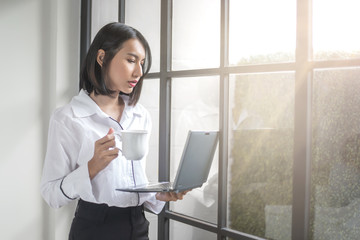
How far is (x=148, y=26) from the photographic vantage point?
→ 1.96 metres

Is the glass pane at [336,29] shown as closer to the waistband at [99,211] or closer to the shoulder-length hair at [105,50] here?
the shoulder-length hair at [105,50]

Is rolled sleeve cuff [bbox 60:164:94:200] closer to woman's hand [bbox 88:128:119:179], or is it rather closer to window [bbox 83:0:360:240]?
woman's hand [bbox 88:128:119:179]

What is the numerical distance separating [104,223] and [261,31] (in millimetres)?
869

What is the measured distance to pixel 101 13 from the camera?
7.49 feet

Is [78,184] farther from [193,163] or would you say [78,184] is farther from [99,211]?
[193,163]

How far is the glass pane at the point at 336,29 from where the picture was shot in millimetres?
1146

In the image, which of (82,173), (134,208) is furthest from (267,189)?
(82,173)

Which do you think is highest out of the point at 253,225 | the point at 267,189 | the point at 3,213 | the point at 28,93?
the point at 28,93

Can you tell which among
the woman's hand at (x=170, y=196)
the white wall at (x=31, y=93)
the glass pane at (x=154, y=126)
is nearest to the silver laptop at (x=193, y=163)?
the woman's hand at (x=170, y=196)

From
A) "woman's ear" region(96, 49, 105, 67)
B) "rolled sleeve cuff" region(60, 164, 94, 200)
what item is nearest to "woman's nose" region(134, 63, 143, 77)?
"woman's ear" region(96, 49, 105, 67)

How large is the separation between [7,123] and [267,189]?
1.43m

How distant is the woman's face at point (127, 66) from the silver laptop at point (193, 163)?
33 cm

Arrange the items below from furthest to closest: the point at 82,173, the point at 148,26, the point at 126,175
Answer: the point at 148,26, the point at 126,175, the point at 82,173

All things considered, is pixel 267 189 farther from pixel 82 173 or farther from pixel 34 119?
pixel 34 119
